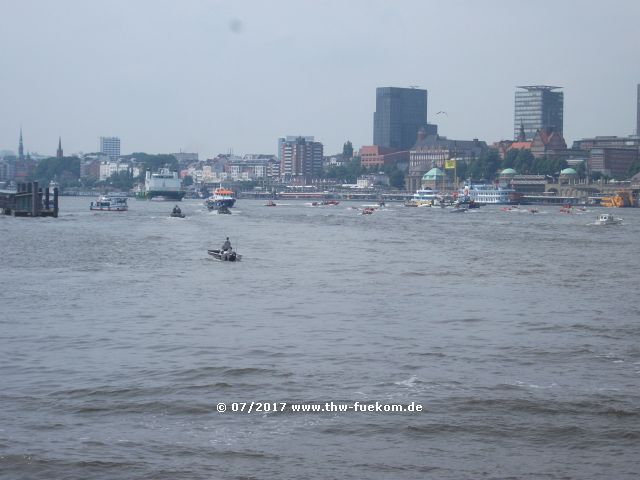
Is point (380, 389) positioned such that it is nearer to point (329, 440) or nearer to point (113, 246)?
point (329, 440)

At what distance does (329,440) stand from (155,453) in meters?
3.07

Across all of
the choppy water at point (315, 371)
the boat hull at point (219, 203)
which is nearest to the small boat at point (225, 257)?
the choppy water at point (315, 371)

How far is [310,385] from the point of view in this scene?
22.0 meters

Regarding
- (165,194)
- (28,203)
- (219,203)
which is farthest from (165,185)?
(28,203)

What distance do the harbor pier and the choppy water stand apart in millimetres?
56780

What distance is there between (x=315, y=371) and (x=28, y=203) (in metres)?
89.7

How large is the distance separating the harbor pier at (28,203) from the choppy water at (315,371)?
5678cm

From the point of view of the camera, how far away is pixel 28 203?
107m

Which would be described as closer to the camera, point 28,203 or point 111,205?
point 28,203

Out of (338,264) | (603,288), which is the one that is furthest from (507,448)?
(338,264)

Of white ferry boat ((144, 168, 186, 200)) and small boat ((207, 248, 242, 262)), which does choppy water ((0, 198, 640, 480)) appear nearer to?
small boat ((207, 248, 242, 262))

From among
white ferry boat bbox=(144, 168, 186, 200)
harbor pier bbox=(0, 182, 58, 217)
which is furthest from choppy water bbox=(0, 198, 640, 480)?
white ferry boat bbox=(144, 168, 186, 200)

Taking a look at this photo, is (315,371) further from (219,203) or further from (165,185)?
(165,185)

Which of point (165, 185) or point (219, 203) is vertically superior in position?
point (165, 185)
